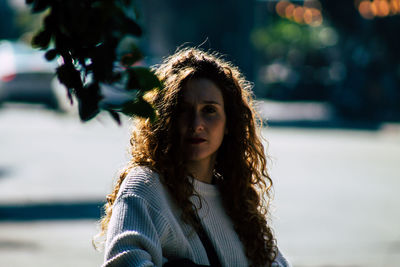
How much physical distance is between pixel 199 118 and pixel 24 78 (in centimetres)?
1775

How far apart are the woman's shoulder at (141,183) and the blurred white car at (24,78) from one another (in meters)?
16.9

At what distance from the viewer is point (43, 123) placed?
16.1m

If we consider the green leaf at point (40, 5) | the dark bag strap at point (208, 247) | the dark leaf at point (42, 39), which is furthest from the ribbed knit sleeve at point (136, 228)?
the green leaf at point (40, 5)

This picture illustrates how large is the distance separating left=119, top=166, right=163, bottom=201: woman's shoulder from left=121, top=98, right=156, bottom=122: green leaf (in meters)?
0.51

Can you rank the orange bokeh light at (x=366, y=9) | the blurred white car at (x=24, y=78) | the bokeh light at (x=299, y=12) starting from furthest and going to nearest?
1. the bokeh light at (x=299, y=12)
2. the orange bokeh light at (x=366, y=9)
3. the blurred white car at (x=24, y=78)

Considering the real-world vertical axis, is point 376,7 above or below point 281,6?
below

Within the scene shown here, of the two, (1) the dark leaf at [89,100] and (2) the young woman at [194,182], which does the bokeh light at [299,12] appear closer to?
(2) the young woman at [194,182]

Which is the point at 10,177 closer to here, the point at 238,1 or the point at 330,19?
the point at 330,19

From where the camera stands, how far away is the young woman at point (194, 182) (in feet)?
6.74

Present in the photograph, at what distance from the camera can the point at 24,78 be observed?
1934cm

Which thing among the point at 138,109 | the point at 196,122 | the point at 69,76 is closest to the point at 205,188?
the point at 196,122

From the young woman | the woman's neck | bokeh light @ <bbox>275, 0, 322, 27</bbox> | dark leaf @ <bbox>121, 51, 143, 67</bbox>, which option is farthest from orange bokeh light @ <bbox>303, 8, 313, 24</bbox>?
dark leaf @ <bbox>121, 51, 143, 67</bbox>

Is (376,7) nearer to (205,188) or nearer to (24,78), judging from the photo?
(24,78)

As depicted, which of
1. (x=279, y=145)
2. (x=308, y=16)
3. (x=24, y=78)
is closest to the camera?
(x=279, y=145)
